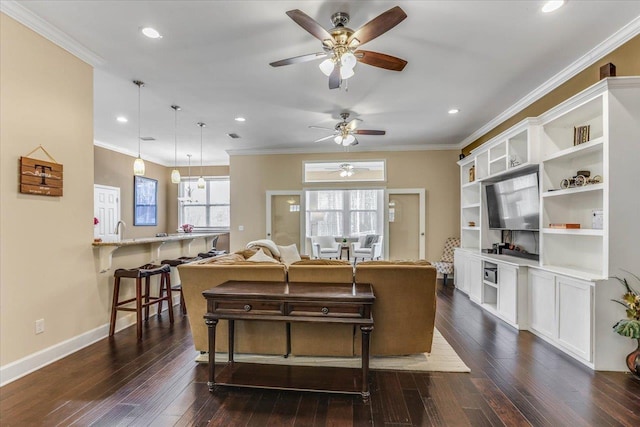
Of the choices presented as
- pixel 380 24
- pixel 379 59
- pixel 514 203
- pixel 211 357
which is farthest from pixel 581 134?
pixel 211 357

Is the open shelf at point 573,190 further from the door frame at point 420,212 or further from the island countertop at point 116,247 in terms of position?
the island countertop at point 116,247

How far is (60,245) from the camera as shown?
9.84ft

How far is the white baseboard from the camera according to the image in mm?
2500

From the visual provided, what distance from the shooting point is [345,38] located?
2486 millimetres

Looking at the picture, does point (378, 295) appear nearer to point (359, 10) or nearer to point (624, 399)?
point (624, 399)

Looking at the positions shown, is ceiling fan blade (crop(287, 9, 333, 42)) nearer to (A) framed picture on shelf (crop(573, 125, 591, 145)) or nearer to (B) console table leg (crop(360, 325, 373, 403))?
(B) console table leg (crop(360, 325, 373, 403))

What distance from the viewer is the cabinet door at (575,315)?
2793 mm

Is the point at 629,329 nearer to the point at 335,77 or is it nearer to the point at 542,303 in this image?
the point at 542,303

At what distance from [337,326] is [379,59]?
245 cm

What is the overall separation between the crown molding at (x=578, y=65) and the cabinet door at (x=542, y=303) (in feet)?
7.44

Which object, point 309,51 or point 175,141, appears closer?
point 309,51

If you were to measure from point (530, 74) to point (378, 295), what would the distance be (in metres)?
3.17

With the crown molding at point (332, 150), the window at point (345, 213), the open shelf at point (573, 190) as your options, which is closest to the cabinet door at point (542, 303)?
the open shelf at point (573, 190)

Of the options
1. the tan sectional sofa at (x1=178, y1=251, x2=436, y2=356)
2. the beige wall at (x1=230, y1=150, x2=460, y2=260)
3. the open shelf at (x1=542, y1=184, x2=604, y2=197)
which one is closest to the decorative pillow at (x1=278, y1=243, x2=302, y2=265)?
the tan sectional sofa at (x1=178, y1=251, x2=436, y2=356)
